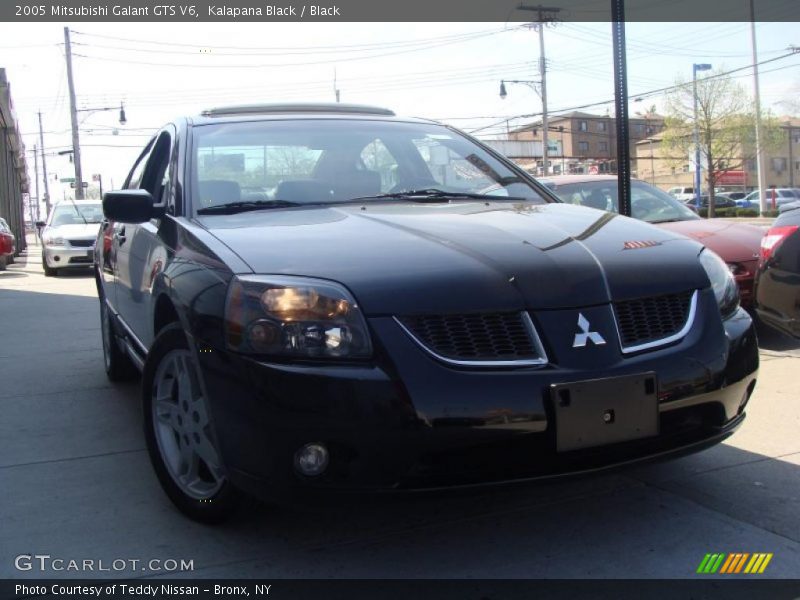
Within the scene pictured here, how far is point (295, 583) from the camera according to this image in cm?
254

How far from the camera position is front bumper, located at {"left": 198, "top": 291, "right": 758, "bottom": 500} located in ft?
7.52

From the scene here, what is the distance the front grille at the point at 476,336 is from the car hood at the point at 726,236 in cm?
415

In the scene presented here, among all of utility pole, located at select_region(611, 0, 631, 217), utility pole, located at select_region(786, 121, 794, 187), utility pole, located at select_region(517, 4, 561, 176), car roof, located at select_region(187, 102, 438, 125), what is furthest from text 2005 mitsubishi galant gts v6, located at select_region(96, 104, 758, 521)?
utility pole, located at select_region(786, 121, 794, 187)

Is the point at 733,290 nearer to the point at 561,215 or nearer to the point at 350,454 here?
the point at 561,215

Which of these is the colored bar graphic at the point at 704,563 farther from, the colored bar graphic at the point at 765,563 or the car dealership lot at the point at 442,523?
the colored bar graphic at the point at 765,563

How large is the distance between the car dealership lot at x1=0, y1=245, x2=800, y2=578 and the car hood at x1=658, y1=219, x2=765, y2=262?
2571 millimetres

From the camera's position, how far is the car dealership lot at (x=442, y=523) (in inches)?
104

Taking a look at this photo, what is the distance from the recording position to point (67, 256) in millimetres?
16125

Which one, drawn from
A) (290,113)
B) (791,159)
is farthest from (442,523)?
(791,159)

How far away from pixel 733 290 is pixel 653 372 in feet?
2.62

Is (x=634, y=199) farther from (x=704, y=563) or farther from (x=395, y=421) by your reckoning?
(x=395, y=421)

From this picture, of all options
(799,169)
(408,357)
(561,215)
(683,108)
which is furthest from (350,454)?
(799,169)

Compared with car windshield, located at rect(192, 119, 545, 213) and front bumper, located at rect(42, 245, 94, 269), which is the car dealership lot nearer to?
car windshield, located at rect(192, 119, 545, 213)

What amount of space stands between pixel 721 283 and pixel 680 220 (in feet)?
15.5
